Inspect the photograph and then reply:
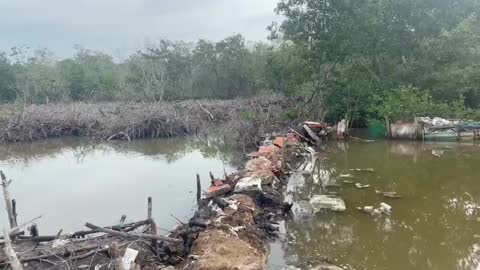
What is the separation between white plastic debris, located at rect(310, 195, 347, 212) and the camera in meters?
7.51

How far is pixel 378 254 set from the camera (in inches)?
221

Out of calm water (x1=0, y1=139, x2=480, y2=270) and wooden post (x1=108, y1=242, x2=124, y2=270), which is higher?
wooden post (x1=108, y1=242, x2=124, y2=270)

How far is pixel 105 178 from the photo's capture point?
11.4 metres

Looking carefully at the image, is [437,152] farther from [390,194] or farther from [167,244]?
[167,244]

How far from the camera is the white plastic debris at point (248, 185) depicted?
24.7 ft

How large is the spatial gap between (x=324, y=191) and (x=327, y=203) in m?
1.13

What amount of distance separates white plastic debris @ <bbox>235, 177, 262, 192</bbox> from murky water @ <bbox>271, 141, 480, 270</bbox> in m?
0.87

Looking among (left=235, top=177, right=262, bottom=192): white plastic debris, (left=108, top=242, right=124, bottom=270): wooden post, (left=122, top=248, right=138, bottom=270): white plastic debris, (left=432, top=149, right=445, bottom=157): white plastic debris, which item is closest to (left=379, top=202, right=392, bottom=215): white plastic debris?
(left=235, top=177, right=262, bottom=192): white plastic debris

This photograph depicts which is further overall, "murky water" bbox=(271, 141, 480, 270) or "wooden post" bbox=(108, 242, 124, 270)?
"murky water" bbox=(271, 141, 480, 270)

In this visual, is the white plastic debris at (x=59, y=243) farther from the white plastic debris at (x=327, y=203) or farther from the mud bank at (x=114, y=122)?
the mud bank at (x=114, y=122)

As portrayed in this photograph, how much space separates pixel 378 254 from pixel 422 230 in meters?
1.19

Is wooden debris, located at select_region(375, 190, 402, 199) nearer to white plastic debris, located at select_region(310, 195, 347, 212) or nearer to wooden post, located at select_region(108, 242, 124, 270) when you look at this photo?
white plastic debris, located at select_region(310, 195, 347, 212)

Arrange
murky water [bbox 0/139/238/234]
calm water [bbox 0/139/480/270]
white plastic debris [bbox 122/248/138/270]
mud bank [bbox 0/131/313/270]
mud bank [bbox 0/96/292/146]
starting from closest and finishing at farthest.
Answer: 1. white plastic debris [bbox 122/248/138/270]
2. mud bank [bbox 0/131/313/270]
3. calm water [bbox 0/139/480/270]
4. murky water [bbox 0/139/238/234]
5. mud bank [bbox 0/96/292/146]

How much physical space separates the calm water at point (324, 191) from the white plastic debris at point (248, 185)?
89 cm
